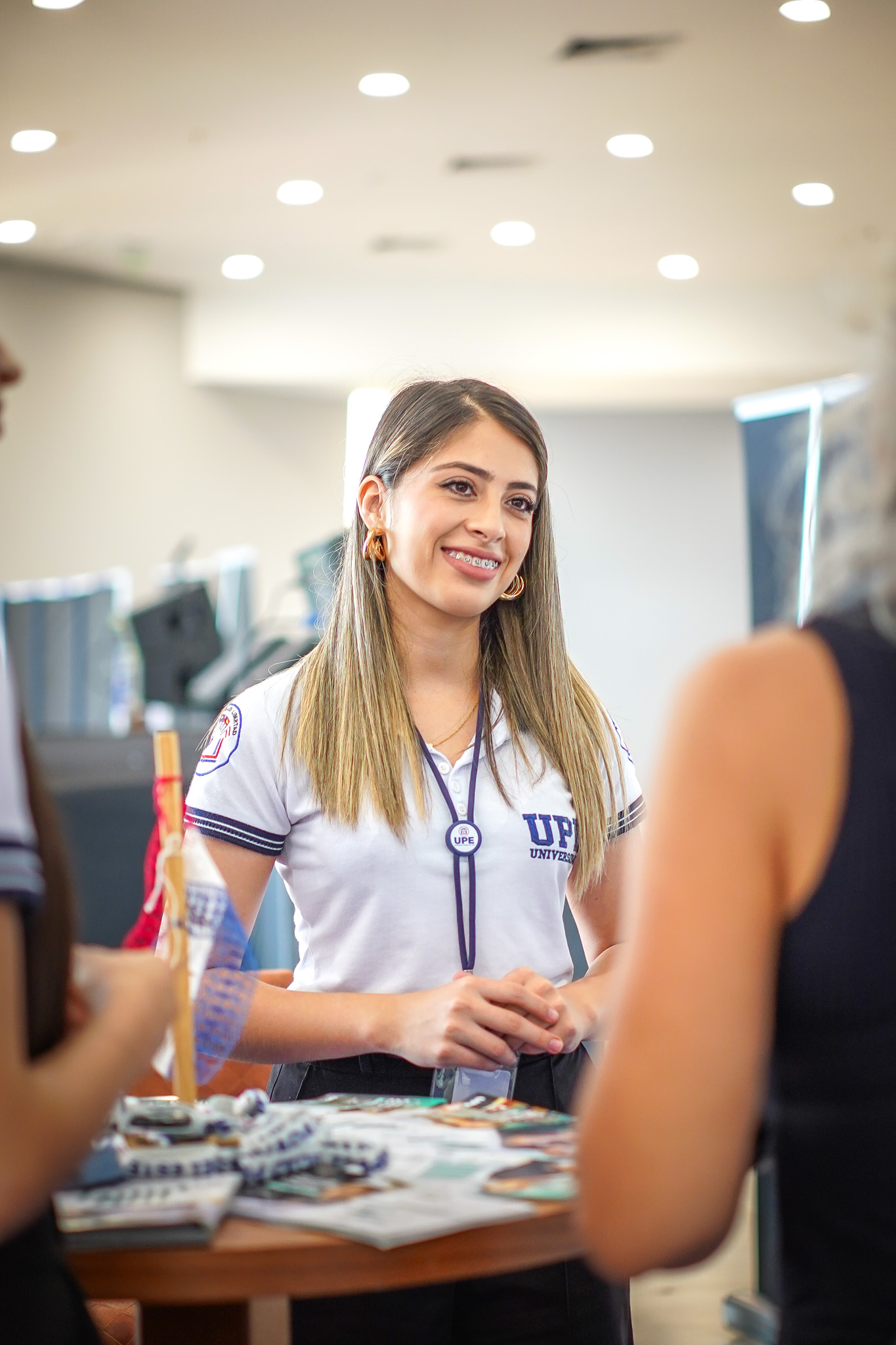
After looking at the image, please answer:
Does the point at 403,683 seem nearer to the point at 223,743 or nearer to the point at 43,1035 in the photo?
the point at 223,743

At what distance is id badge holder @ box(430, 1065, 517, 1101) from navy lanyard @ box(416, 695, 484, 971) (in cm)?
14

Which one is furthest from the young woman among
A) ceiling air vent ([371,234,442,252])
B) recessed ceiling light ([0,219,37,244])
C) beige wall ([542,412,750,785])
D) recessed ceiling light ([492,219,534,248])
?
beige wall ([542,412,750,785])

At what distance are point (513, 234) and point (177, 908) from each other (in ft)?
22.5

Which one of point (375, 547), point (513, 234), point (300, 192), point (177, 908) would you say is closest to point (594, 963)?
point (375, 547)

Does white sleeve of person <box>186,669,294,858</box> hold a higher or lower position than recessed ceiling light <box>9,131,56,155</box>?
lower

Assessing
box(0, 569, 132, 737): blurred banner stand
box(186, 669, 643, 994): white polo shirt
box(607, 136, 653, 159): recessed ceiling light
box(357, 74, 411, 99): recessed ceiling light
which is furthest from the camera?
box(0, 569, 132, 737): blurred banner stand

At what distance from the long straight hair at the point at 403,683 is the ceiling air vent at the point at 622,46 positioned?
12.2 feet

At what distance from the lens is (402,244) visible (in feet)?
25.5

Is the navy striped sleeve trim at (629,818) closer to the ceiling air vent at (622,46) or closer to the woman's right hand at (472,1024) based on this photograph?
the woman's right hand at (472,1024)

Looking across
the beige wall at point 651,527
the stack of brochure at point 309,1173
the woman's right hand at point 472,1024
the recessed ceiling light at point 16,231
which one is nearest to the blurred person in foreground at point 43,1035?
the stack of brochure at point 309,1173

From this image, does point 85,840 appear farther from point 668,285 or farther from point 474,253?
point 668,285

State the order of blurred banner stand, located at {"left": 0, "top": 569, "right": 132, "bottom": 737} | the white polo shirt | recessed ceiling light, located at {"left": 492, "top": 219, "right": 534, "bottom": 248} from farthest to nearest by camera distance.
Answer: blurred banner stand, located at {"left": 0, "top": 569, "right": 132, "bottom": 737} → recessed ceiling light, located at {"left": 492, "top": 219, "right": 534, "bottom": 248} → the white polo shirt

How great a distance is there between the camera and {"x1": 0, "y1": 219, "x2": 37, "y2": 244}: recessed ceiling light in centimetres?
752

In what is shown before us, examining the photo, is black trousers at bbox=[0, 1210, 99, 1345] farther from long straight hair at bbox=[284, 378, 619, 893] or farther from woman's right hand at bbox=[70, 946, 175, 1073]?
long straight hair at bbox=[284, 378, 619, 893]
